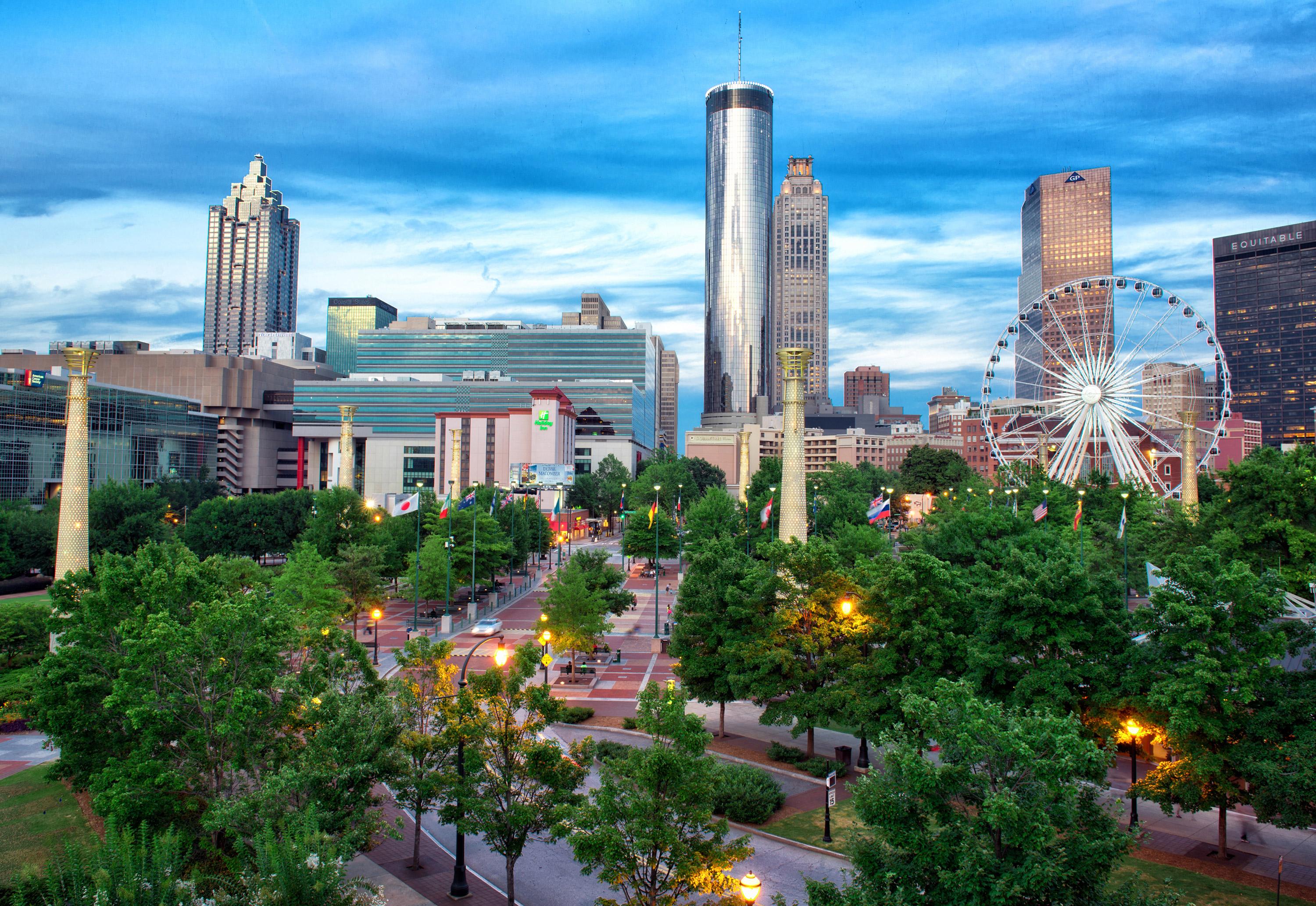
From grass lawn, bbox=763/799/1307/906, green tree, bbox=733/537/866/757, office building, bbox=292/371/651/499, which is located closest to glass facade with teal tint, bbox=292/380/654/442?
office building, bbox=292/371/651/499

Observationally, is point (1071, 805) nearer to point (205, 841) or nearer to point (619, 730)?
point (205, 841)

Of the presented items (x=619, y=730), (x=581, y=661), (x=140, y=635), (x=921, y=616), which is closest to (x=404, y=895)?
(x=140, y=635)

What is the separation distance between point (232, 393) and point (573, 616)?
144m

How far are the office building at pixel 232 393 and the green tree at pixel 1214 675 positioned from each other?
157m

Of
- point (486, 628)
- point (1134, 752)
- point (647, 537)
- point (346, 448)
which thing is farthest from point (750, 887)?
point (346, 448)

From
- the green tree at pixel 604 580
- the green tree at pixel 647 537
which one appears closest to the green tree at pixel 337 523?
the green tree at pixel 604 580

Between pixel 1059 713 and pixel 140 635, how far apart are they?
957 inches

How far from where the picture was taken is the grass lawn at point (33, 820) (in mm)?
20453

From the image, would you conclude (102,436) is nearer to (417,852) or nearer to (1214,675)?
(417,852)

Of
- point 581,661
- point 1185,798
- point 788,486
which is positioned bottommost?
point 581,661

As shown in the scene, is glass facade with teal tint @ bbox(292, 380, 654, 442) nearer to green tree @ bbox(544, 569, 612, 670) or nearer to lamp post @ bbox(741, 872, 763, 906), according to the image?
green tree @ bbox(544, 569, 612, 670)

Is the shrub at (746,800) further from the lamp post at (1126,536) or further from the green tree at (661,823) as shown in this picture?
the lamp post at (1126,536)

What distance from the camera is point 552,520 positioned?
99.7 meters

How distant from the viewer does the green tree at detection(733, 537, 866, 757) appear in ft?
89.8
